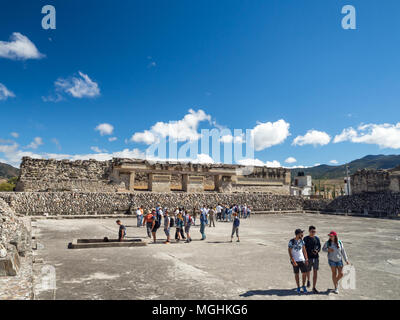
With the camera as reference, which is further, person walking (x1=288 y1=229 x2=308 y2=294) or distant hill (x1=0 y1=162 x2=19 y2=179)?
distant hill (x1=0 y1=162 x2=19 y2=179)

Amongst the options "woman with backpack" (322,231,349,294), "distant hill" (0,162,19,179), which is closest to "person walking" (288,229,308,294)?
"woman with backpack" (322,231,349,294)

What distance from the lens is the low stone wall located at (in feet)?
58.9

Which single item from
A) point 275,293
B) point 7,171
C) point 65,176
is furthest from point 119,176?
point 7,171

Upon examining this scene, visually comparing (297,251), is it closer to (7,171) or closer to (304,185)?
(304,185)

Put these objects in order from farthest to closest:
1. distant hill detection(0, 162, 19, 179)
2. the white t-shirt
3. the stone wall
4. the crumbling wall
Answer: distant hill detection(0, 162, 19, 179), the stone wall, the crumbling wall, the white t-shirt

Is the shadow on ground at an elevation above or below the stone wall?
below

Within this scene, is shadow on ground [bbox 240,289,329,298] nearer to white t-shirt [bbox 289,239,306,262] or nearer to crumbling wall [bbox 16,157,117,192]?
white t-shirt [bbox 289,239,306,262]

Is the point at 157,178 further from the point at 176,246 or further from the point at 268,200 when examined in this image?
the point at 176,246

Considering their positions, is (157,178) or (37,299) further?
(157,178)

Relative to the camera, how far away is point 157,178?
2339cm

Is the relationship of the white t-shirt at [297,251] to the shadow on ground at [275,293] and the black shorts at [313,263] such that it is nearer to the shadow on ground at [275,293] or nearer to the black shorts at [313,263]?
the black shorts at [313,263]
